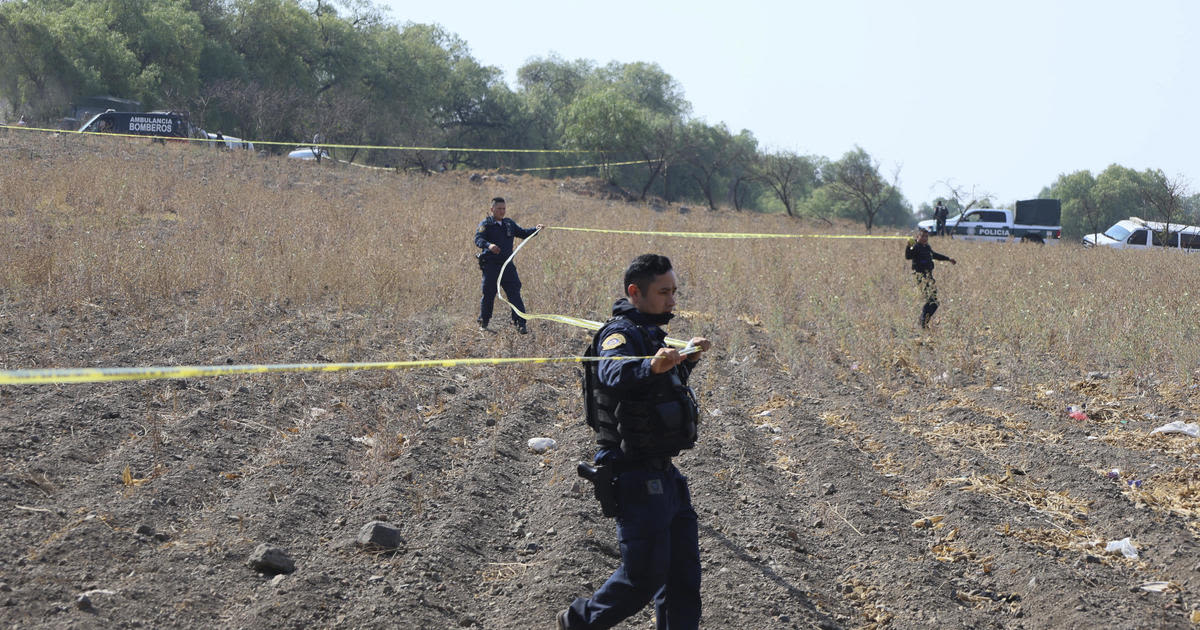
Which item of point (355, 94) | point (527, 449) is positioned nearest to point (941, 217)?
point (527, 449)

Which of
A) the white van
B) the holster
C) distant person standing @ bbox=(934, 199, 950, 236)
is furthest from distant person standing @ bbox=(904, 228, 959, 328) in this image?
the white van

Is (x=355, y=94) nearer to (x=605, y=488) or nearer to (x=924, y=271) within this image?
(x=924, y=271)

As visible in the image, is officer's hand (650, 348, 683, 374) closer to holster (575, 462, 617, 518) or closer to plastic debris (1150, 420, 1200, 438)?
holster (575, 462, 617, 518)

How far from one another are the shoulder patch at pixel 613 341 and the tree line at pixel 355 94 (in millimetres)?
28338

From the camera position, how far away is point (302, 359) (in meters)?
8.81

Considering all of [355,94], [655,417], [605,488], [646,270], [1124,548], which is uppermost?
[355,94]

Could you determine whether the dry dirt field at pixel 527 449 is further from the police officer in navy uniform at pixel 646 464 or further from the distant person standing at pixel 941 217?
the distant person standing at pixel 941 217

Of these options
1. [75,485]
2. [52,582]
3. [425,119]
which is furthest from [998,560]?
[425,119]

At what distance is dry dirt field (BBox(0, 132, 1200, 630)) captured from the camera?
4367 mm

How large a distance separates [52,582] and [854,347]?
26.3ft

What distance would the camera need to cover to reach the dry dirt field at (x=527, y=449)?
437 cm

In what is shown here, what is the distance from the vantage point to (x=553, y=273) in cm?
1345

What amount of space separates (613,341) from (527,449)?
337 centimetres

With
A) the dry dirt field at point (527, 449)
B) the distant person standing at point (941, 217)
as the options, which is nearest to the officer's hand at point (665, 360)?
the dry dirt field at point (527, 449)
